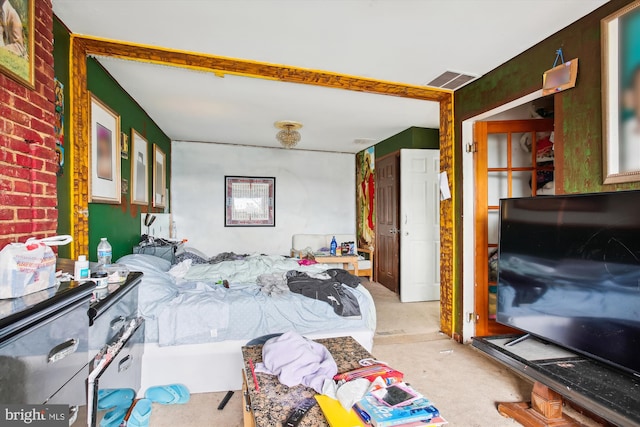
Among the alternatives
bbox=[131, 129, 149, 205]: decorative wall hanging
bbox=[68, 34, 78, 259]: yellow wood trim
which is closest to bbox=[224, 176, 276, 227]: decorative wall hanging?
bbox=[131, 129, 149, 205]: decorative wall hanging

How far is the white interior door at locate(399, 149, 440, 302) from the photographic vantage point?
14.8 feet

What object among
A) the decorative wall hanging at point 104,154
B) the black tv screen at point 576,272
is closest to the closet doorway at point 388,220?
the black tv screen at point 576,272

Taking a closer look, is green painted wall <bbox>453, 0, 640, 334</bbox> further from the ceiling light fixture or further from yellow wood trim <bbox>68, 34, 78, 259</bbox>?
yellow wood trim <bbox>68, 34, 78, 259</bbox>

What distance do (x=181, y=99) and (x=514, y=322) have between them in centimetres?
364

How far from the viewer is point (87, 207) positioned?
2.27 m

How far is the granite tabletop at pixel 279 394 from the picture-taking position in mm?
1167

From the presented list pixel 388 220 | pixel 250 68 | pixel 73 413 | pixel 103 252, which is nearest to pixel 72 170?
pixel 103 252

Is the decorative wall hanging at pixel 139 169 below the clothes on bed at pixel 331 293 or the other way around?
the other way around

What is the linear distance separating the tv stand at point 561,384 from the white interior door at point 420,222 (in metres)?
2.35

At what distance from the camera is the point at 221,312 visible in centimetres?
226

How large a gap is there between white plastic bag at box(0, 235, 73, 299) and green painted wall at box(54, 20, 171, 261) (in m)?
1.04

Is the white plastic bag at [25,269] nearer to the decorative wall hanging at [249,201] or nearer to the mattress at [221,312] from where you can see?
the mattress at [221,312]

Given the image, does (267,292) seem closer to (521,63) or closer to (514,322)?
(514,322)

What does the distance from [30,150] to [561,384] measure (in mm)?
2799
